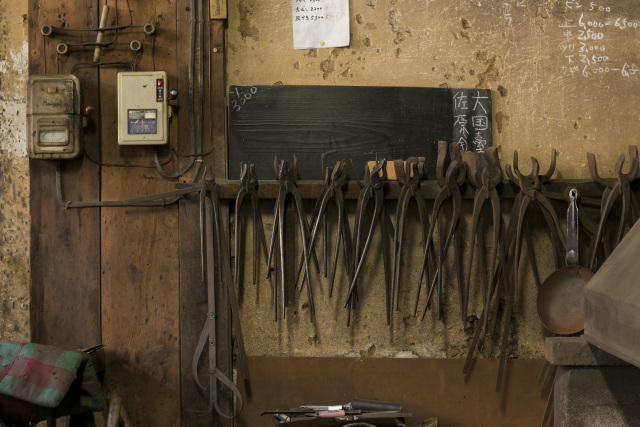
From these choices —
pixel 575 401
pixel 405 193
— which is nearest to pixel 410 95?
pixel 405 193

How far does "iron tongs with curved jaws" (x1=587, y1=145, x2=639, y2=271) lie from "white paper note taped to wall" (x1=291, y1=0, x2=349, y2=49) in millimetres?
973

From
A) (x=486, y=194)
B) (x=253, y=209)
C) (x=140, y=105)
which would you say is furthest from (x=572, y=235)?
(x=140, y=105)

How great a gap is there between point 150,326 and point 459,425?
3.77 feet

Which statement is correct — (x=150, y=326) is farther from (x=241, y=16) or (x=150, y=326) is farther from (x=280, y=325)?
(x=241, y=16)

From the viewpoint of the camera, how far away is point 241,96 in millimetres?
2129

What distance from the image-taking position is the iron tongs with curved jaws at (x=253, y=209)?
2.01 metres

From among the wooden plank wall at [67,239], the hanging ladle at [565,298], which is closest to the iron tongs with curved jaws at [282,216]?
the wooden plank wall at [67,239]

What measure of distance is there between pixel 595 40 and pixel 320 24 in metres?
0.99

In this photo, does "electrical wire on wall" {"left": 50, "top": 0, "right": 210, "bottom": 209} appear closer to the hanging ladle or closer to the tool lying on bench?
the tool lying on bench

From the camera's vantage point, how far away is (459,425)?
6.95ft

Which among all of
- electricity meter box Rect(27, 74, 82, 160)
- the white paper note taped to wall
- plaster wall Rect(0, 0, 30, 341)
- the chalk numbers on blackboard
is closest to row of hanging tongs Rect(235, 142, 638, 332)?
the chalk numbers on blackboard

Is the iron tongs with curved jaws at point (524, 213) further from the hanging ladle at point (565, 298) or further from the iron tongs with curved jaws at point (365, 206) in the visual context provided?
the iron tongs with curved jaws at point (365, 206)

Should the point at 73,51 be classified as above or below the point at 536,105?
above

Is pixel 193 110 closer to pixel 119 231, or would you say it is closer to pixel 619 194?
pixel 119 231
